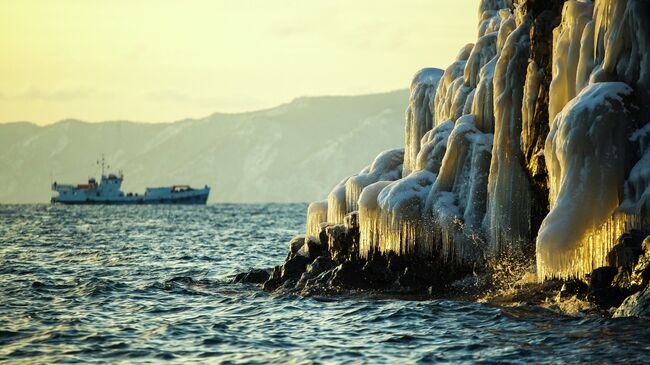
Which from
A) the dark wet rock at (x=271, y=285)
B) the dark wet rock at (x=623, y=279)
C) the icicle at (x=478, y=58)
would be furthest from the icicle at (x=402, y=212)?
the dark wet rock at (x=623, y=279)

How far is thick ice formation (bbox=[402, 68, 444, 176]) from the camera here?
34.5 m

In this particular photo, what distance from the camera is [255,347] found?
64.8 feet

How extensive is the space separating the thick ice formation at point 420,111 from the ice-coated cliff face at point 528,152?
5cm

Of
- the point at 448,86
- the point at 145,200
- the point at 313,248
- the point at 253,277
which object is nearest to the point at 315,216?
the point at 313,248

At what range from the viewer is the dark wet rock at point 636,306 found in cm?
1907

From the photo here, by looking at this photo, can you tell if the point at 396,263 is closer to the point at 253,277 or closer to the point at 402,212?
the point at 402,212

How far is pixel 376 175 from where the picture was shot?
111 ft

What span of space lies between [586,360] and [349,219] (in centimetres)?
1512

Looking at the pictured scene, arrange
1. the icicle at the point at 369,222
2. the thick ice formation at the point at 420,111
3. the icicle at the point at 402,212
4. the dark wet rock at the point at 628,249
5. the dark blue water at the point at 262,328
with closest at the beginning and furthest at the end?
the dark blue water at the point at 262,328, the dark wet rock at the point at 628,249, the icicle at the point at 402,212, the icicle at the point at 369,222, the thick ice formation at the point at 420,111

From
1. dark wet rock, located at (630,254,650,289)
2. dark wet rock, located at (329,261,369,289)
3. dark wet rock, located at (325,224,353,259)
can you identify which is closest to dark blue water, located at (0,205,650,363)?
dark wet rock, located at (630,254,650,289)

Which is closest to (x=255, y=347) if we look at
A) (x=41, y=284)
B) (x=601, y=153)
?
(x=601, y=153)

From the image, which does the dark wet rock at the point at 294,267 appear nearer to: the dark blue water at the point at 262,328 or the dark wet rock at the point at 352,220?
the dark blue water at the point at 262,328

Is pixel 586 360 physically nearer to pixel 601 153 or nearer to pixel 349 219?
pixel 601 153

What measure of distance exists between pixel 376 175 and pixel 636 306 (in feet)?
50.9
